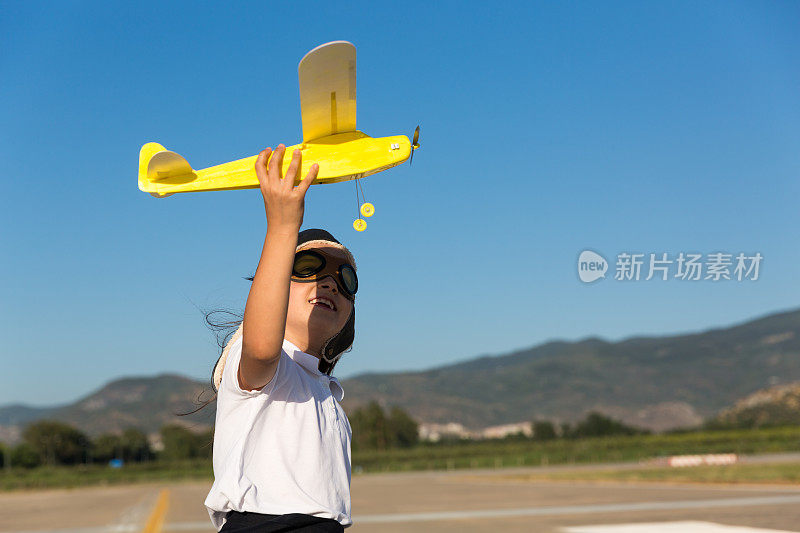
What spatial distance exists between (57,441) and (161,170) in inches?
4265

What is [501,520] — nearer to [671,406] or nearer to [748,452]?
[748,452]

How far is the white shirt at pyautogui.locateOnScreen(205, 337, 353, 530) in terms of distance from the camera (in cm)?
190

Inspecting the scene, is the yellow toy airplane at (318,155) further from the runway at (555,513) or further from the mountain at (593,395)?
the mountain at (593,395)

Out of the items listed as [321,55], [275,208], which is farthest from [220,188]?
[321,55]

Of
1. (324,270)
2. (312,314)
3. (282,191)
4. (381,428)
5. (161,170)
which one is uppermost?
(161,170)

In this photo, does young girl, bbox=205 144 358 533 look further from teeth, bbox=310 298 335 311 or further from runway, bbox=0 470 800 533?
runway, bbox=0 470 800 533

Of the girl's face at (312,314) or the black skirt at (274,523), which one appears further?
the girl's face at (312,314)

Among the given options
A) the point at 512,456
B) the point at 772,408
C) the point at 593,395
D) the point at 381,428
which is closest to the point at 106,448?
the point at 381,428

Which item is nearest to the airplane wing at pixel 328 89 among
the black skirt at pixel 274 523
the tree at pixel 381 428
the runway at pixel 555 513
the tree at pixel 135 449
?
the black skirt at pixel 274 523

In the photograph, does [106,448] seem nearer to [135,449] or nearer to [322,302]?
[135,449]

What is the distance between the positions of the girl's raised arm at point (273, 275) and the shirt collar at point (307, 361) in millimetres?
295

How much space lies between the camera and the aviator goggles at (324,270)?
7.66ft

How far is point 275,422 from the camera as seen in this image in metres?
1.97

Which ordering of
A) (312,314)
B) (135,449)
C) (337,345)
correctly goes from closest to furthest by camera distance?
(312,314)
(337,345)
(135,449)
